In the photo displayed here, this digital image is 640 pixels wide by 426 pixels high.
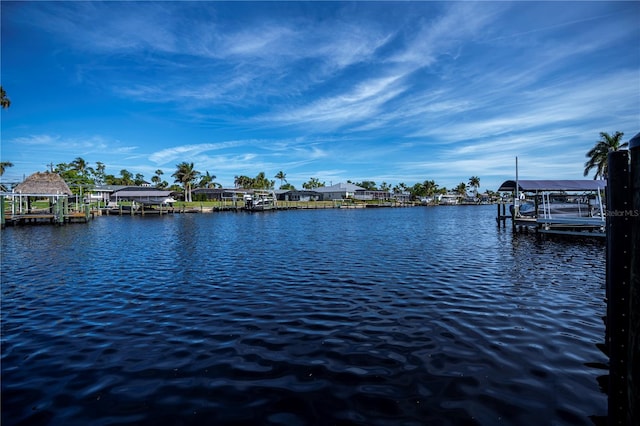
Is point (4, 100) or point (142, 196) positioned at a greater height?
point (4, 100)

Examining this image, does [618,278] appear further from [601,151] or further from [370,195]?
[370,195]

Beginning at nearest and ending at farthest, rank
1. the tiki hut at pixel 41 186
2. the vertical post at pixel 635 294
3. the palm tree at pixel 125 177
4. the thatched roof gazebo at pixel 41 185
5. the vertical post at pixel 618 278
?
the vertical post at pixel 635 294
the vertical post at pixel 618 278
the tiki hut at pixel 41 186
the thatched roof gazebo at pixel 41 185
the palm tree at pixel 125 177

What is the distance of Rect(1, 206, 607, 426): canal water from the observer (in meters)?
5.61

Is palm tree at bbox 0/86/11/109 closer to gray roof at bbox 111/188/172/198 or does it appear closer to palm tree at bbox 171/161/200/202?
gray roof at bbox 111/188/172/198

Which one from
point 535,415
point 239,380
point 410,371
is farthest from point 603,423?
point 239,380

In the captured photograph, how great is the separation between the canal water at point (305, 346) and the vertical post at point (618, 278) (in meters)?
1.53

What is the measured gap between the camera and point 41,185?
5825 centimetres

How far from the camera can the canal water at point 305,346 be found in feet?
18.4

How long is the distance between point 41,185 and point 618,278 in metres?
74.8

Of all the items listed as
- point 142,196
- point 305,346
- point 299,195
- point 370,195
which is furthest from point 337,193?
point 305,346

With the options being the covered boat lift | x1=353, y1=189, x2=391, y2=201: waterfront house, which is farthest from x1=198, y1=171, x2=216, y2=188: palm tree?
the covered boat lift

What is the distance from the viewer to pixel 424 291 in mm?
12727

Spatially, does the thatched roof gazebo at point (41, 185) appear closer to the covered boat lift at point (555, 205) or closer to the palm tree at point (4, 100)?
the palm tree at point (4, 100)

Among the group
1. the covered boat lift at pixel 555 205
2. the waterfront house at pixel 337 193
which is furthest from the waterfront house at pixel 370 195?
the covered boat lift at pixel 555 205
